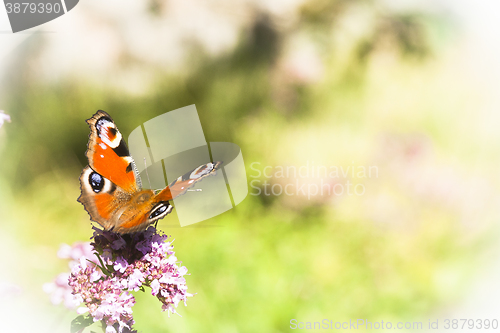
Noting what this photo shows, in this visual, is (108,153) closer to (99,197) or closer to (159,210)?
(99,197)

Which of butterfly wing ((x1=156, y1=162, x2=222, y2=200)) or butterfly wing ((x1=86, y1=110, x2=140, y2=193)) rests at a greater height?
butterfly wing ((x1=86, y1=110, x2=140, y2=193))

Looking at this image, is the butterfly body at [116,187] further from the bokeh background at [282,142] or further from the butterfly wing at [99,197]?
the bokeh background at [282,142]

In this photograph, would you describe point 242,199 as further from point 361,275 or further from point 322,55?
point 322,55

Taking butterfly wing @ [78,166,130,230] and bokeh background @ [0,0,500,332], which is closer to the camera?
butterfly wing @ [78,166,130,230]

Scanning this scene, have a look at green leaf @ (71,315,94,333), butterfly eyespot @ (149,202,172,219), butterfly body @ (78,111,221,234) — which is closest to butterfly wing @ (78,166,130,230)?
butterfly body @ (78,111,221,234)

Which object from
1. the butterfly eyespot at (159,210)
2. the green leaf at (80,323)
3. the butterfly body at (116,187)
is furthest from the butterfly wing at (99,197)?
the green leaf at (80,323)

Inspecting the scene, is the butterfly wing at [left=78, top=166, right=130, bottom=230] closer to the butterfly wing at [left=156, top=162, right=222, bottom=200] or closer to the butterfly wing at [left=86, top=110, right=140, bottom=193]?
the butterfly wing at [left=86, top=110, right=140, bottom=193]
